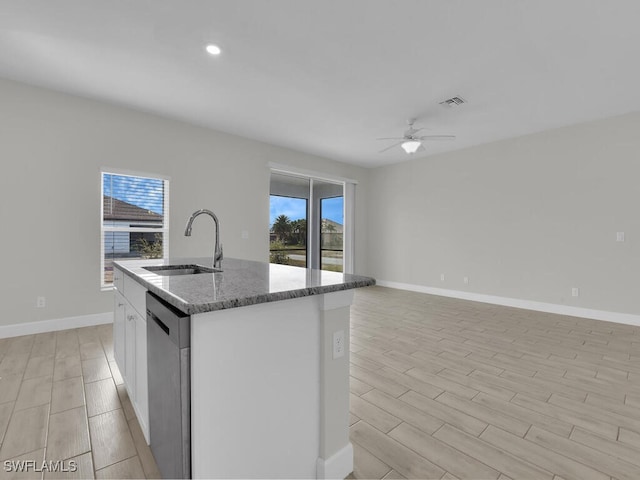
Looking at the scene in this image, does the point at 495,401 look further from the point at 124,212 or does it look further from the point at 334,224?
the point at 334,224

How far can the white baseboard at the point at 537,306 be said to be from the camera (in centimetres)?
401

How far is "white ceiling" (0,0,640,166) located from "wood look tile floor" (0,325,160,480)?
104 inches

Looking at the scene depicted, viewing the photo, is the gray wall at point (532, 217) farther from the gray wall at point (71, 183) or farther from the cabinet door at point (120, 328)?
the cabinet door at point (120, 328)

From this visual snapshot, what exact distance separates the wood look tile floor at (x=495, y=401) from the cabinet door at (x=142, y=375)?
1.03 m

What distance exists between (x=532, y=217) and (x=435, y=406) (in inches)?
154

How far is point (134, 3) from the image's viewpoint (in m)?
2.14

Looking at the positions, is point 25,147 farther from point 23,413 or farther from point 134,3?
point 23,413

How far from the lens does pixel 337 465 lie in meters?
1.37

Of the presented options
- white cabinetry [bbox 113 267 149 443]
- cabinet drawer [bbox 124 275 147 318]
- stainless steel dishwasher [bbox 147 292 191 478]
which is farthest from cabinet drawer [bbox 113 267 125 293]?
stainless steel dishwasher [bbox 147 292 191 478]

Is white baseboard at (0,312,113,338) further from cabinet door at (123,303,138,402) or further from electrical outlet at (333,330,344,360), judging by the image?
electrical outlet at (333,330,344,360)

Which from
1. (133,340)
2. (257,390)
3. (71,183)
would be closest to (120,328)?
(133,340)

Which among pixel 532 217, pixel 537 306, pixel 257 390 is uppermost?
pixel 532 217

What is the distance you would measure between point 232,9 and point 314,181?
13.5 ft

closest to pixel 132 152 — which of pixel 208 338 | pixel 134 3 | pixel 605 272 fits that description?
pixel 134 3
